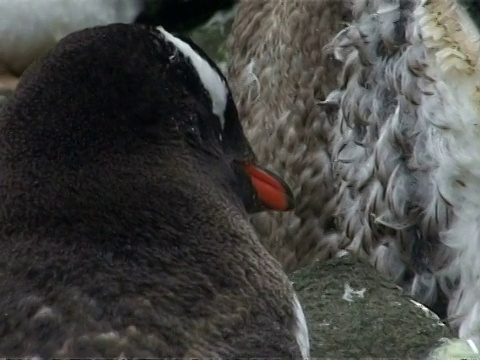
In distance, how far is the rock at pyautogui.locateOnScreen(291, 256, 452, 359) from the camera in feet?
4.59

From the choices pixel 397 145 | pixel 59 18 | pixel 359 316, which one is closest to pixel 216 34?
pixel 59 18

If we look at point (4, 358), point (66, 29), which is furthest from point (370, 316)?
→ point (66, 29)

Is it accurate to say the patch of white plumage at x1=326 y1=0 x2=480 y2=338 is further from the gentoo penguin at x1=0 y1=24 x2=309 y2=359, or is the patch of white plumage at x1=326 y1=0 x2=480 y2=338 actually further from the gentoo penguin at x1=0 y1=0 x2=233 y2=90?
the gentoo penguin at x1=0 y1=0 x2=233 y2=90

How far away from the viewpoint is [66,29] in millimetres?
2254

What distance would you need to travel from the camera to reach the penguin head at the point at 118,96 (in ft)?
3.83

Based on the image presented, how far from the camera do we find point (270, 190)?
1367mm

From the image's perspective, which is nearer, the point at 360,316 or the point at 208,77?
the point at 208,77

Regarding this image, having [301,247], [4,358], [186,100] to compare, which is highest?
[186,100]

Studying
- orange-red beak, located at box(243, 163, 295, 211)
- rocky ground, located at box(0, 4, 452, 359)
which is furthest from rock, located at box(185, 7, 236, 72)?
orange-red beak, located at box(243, 163, 295, 211)

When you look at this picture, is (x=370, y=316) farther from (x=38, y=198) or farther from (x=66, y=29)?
(x=66, y=29)

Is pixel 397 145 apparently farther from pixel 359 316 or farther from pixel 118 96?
pixel 118 96

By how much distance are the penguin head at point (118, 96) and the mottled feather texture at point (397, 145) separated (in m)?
0.32

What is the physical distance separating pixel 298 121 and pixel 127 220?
0.62 m

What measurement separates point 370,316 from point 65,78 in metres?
0.48
